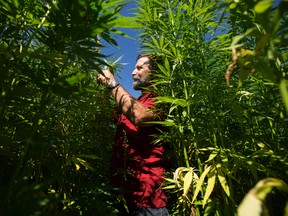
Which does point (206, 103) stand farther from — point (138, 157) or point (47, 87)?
point (47, 87)

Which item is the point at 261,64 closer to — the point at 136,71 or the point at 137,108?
the point at 137,108

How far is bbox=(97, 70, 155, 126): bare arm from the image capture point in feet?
5.86

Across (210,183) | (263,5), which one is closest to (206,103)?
(210,183)

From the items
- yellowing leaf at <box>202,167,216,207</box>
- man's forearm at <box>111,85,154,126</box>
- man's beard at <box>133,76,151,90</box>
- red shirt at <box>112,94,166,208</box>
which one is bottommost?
yellowing leaf at <box>202,167,216,207</box>

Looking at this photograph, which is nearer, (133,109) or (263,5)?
(263,5)

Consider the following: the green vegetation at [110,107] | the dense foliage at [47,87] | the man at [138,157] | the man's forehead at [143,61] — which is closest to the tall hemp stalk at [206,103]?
the green vegetation at [110,107]

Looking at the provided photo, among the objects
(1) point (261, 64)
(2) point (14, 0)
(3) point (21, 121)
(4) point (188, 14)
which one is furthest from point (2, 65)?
(4) point (188, 14)

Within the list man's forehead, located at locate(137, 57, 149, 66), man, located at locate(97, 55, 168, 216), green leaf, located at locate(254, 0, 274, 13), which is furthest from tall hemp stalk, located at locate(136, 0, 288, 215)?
green leaf, located at locate(254, 0, 274, 13)

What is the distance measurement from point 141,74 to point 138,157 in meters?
0.61

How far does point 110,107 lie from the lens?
80.4 inches

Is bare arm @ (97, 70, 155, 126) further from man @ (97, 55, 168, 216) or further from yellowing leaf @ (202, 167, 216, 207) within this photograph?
yellowing leaf @ (202, 167, 216, 207)

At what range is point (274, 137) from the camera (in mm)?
1452

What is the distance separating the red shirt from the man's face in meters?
0.14

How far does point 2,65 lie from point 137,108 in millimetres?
915
